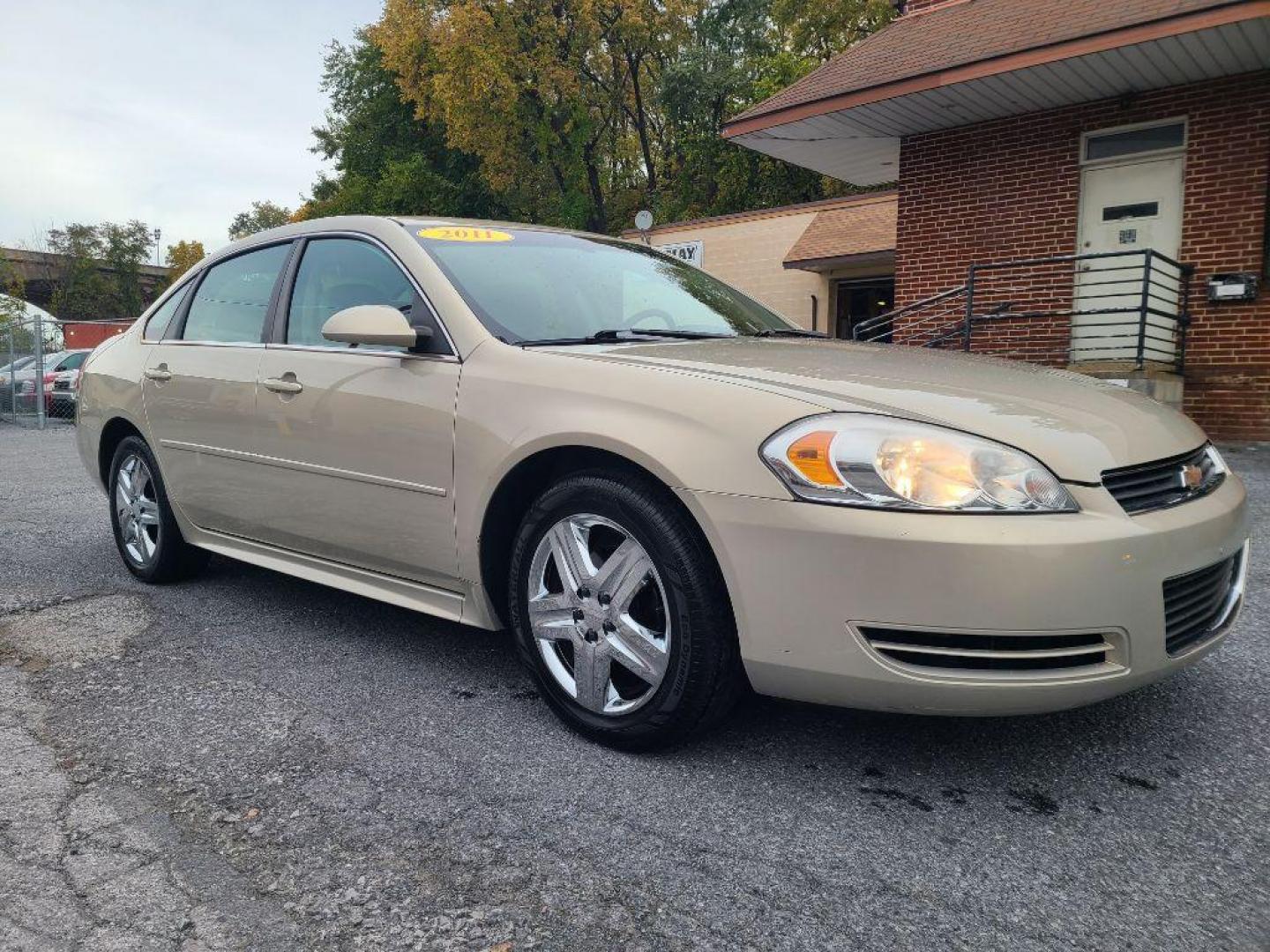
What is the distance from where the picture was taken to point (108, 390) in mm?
4410

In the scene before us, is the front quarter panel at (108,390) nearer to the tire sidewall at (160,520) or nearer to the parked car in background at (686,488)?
the tire sidewall at (160,520)

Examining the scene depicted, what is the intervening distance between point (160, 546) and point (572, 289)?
2264mm

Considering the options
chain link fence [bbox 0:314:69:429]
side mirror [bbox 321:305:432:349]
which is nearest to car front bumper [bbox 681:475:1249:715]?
side mirror [bbox 321:305:432:349]

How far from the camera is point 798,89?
10.8 m

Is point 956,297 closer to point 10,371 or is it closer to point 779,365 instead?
point 779,365

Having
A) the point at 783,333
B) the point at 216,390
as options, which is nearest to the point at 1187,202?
the point at 783,333

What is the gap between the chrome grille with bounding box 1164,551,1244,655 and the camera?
2172 mm

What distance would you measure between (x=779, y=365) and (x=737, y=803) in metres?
1.11

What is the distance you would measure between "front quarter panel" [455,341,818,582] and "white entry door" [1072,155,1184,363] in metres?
7.85

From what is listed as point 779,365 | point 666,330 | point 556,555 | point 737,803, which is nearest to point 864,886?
point 737,803

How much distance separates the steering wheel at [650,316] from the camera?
3197mm

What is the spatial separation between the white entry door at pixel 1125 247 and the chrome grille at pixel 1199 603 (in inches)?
284

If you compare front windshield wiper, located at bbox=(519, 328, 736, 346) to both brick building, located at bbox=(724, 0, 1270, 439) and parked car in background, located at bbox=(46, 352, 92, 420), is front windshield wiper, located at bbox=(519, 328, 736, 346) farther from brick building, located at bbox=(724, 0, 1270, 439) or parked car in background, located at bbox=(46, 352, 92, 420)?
parked car in background, located at bbox=(46, 352, 92, 420)

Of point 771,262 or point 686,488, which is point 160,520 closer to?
point 686,488
